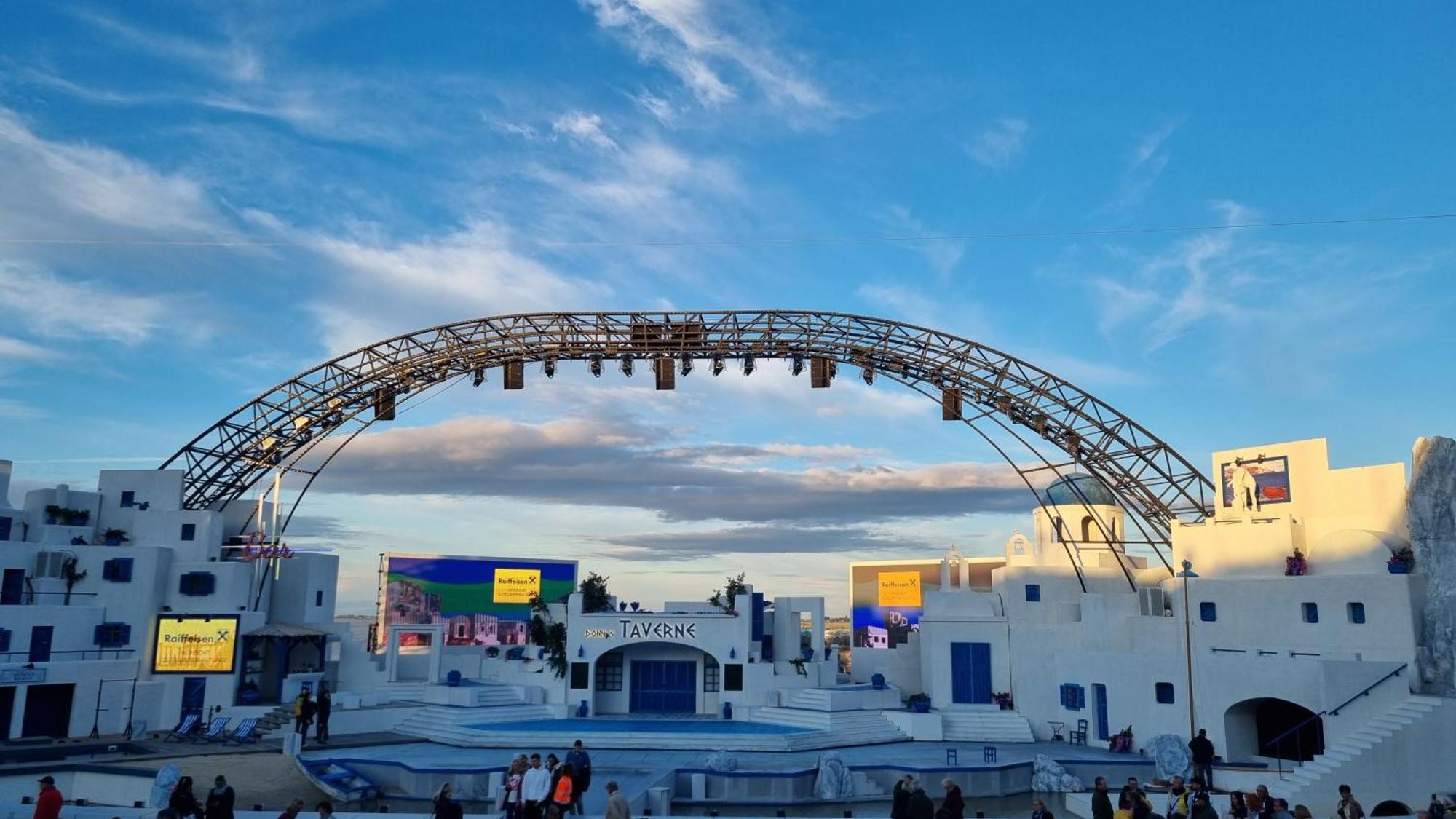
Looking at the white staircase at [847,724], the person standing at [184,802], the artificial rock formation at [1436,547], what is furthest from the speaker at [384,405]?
the artificial rock formation at [1436,547]

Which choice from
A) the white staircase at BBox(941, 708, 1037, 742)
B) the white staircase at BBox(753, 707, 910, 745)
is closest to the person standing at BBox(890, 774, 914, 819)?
the white staircase at BBox(753, 707, 910, 745)

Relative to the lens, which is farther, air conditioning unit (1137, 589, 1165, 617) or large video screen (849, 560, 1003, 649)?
large video screen (849, 560, 1003, 649)

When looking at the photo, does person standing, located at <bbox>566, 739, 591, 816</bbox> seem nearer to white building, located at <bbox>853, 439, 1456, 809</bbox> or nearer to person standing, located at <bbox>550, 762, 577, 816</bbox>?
person standing, located at <bbox>550, 762, 577, 816</bbox>

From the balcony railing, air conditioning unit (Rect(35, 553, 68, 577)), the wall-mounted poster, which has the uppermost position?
Answer: the wall-mounted poster

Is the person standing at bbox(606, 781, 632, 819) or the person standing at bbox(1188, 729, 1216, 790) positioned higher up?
the person standing at bbox(606, 781, 632, 819)

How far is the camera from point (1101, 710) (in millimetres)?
34125

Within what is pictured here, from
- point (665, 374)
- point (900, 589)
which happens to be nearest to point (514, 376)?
point (665, 374)

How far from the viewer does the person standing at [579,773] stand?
1795 centimetres

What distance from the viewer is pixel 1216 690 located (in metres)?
29.9

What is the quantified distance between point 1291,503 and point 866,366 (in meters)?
16.0

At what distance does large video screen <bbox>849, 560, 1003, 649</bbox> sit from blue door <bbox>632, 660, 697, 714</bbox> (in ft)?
123

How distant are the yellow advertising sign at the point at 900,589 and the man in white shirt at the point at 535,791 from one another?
64759 millimetres

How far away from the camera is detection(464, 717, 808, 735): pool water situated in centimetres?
3509

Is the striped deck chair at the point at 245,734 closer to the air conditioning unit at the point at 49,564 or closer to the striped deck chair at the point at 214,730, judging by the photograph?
the striped deck chair at the point at 214,730
